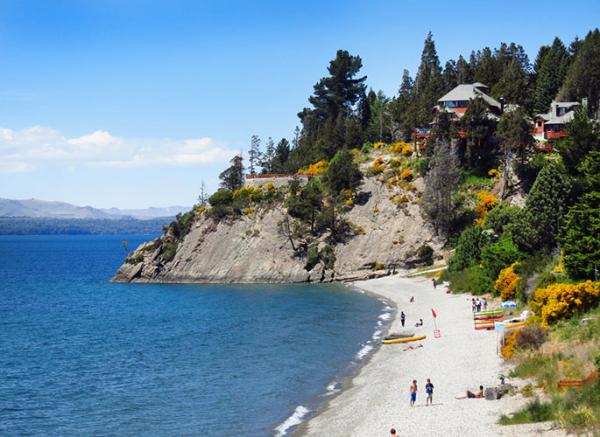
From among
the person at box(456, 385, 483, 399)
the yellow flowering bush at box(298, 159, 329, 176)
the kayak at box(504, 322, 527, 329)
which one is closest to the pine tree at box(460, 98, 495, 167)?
the yellow flowering bush at box(298, 159, 329, 176)

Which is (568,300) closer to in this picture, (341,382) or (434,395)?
(434,395)

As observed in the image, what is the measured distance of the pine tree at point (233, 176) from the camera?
133 metres

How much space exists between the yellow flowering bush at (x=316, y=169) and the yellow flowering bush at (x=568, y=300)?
75537mm

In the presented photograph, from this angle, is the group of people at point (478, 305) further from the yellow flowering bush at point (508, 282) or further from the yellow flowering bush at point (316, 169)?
the yellow flowering bush at point (316, 169)

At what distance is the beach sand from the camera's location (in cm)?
3097

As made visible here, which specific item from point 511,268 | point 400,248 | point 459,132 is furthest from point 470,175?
point 511,268

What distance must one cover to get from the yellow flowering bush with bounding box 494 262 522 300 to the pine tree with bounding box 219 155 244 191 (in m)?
77.7

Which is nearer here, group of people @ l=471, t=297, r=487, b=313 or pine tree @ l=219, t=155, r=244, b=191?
group of people @ l=471, t=297, r=487, b=313

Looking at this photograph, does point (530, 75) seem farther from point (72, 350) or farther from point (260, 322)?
point (72, 350)

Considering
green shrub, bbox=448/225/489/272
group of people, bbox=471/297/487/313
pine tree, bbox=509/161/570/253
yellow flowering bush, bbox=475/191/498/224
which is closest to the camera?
group of people, bbox=471/297/487/313

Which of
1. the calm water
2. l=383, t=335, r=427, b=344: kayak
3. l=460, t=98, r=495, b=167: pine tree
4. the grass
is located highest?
l=460, t=98, r=495, b=167: pine tree

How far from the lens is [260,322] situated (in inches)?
2677

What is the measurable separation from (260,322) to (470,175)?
163ft

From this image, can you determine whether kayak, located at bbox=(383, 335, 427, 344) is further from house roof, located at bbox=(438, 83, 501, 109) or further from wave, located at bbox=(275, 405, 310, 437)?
house roof, located at bbox=(438, 83, 501, 109)
